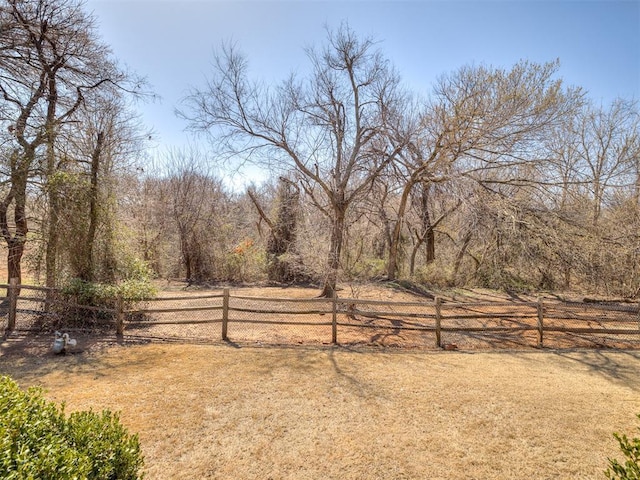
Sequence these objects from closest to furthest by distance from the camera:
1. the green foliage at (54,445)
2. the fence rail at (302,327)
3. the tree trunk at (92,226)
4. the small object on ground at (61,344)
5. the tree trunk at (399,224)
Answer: the green foliage at (54,445) → the small object on ground at (61,344) → the fence rail at (302,327) → the tree trunk at (92,226) → the tree trunk at (399,224)

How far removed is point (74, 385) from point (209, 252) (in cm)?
1265

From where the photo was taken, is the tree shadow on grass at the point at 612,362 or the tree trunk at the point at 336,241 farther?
the tree trunk at the point at 336,241

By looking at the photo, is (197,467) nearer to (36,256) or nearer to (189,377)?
(189,377)

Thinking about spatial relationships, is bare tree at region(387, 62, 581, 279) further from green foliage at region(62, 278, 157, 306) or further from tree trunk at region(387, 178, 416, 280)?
green foliage at region(62, 278, 157, 306)

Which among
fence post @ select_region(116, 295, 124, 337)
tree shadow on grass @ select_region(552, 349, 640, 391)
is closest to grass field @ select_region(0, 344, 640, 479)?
tree shadow on grass @ select_region(552, 349, 640, 391)

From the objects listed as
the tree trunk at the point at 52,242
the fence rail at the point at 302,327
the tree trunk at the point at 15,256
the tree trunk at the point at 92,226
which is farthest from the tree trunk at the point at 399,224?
the tree trunk at the point at 15,256

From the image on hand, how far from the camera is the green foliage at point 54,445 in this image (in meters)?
1.37

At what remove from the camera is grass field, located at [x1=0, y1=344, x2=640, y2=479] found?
2.95m

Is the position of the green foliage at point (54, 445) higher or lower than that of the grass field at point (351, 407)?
higher

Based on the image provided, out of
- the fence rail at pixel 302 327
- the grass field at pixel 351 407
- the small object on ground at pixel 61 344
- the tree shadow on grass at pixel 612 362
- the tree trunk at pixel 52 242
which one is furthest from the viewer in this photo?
the tree trunk at pixel 52 242

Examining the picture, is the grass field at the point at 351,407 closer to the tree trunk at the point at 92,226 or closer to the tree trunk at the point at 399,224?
the tree trunk at the point at 92,226

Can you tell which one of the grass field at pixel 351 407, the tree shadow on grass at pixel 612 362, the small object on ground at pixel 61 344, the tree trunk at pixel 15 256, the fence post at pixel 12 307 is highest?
the tree trunk at pixel 15 256

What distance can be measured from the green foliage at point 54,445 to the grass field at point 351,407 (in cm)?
121

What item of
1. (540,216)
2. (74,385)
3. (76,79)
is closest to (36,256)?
(74,385)
